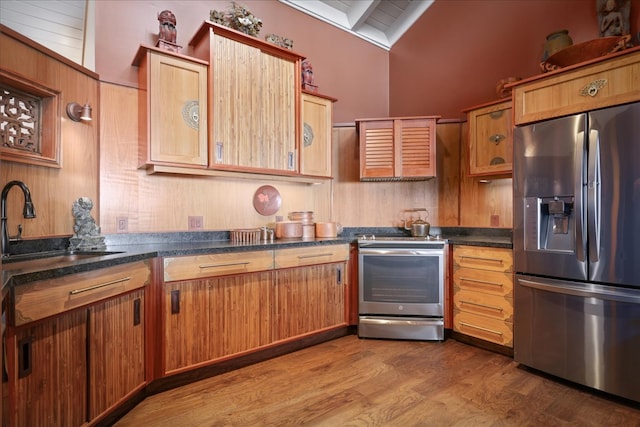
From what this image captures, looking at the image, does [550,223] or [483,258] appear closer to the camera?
[550,223]

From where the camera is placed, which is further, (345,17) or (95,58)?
(345,17)

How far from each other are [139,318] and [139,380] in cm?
37

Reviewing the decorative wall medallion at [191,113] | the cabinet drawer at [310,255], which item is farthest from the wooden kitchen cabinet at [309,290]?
the decorative wall medallion at [191,113]

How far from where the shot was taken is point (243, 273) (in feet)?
8.25

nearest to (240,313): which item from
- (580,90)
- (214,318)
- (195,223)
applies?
(214,318)

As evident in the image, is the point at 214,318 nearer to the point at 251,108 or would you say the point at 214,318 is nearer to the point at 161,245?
the point at 161,245

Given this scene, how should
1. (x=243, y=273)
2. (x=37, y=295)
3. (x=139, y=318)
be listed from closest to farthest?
(x=37, y=295), (x=139, y=318), (x=243, y=273)

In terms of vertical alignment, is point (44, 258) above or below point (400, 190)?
below

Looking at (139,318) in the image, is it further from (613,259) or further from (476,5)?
(476,5)

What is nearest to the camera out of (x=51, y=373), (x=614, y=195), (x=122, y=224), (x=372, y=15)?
(x=51, y=373)

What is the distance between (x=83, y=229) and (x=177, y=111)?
103 cm

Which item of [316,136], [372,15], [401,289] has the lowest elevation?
[401,289]

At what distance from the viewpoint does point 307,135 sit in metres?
3.24

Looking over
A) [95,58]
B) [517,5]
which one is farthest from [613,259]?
[95,58]
